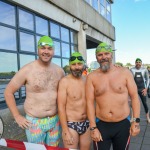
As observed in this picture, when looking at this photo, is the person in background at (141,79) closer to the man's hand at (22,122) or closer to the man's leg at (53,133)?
the man's leg at (53,133)

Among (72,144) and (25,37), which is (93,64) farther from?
(72,144)

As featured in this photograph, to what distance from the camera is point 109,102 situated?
9.55 feet

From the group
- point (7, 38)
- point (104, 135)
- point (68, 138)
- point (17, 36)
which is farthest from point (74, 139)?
point (17, 36)

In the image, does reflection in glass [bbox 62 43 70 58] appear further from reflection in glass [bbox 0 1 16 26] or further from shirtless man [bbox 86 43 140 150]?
shirtless man [bbox 86 43 140 150]

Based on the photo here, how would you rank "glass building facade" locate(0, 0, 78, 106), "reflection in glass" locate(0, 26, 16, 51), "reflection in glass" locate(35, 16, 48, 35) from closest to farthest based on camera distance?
"reflection in glass" locate(0, 26, 16, 51), "glass building facade" locate(0, 0, 78, 106), "reflection in glass" locate(35, 16, 48, 35)

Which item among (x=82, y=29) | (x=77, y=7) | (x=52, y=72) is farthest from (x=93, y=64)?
(x=52, y=72)

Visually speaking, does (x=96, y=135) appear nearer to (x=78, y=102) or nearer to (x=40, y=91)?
(x=78, y=102)

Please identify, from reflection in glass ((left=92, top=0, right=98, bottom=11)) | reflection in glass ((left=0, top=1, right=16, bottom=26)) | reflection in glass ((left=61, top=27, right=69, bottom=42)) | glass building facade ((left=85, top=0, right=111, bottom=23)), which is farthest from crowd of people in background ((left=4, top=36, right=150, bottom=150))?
reflection in glass ((left=92, top=0, right=98, bottom=11))

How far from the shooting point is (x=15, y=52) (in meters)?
7.80

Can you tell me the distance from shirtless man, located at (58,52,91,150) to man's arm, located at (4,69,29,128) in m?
0.51

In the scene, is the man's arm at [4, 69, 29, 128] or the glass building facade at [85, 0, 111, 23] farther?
the glass building facade at [85, 0, 111, 23]

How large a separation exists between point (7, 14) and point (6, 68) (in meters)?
1.85

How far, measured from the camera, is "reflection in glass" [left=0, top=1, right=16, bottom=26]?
7.26m

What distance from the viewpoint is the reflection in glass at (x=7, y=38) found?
720 cm
